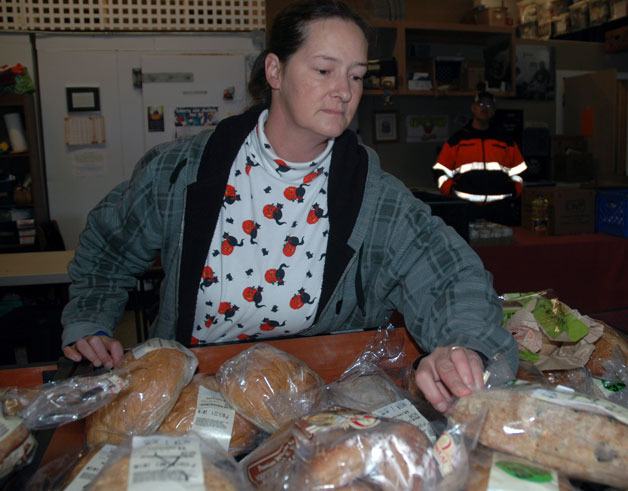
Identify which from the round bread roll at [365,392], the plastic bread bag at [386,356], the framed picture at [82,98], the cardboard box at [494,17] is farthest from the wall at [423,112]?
the round bread roll at [365,392]

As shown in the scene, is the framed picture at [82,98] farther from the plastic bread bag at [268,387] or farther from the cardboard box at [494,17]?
the plastic bread bag at [268,387]

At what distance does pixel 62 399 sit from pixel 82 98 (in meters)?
5.02

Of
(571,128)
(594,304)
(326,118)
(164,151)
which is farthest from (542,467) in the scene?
(571,128)

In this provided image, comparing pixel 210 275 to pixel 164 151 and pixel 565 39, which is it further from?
pixel 565 39

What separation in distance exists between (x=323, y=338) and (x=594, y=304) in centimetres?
334

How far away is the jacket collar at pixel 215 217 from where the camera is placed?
1.44 metres

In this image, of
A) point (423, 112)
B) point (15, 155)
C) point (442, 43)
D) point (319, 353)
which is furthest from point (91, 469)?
point (442, 43)

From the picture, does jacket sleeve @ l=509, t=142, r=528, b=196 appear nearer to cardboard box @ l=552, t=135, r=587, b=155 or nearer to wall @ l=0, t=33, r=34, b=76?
cardboard box @ l=552, t=135, r=587, b=155

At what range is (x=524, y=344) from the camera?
1.19m

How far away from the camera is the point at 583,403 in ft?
2.51

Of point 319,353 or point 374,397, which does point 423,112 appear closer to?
point 319,353

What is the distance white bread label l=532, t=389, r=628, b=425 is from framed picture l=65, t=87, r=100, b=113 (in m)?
5.32

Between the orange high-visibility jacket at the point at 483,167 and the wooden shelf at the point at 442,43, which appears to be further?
the wooden shelf at the point at 442,43

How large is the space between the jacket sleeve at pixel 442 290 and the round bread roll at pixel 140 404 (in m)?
0.50
